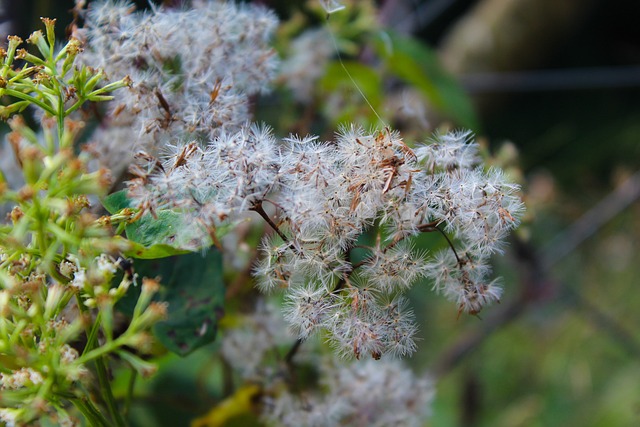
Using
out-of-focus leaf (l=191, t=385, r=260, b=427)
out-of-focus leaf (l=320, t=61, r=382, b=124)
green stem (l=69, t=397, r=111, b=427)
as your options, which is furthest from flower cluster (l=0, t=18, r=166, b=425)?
out-of-focus leaf (l=320, t=61, r=382, b=124)

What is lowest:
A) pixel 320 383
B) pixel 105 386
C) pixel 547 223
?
pixel 547 223

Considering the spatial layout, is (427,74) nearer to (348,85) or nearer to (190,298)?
(348,85)

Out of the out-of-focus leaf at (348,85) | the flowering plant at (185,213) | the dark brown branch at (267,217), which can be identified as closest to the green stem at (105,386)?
the flowering plant at (185,213)

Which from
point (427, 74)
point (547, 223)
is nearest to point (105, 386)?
point (427, 74)

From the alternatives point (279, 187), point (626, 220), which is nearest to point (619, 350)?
point (626, 220)

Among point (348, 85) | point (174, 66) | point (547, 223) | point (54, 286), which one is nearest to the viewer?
point (54, 286)

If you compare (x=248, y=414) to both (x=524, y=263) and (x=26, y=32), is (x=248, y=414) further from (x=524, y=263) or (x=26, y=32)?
(x=524, y=263)

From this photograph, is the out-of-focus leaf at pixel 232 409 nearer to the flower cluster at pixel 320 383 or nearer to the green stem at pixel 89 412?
the flower cluster at pixel 320 383

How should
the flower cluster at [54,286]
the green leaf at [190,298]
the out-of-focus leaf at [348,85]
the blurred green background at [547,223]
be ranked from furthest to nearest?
the blurred green background at [547,223]
the out-of-focus leaf at [348,85]
the green leaf at [190,298]
the flower cluster at [54,286]
